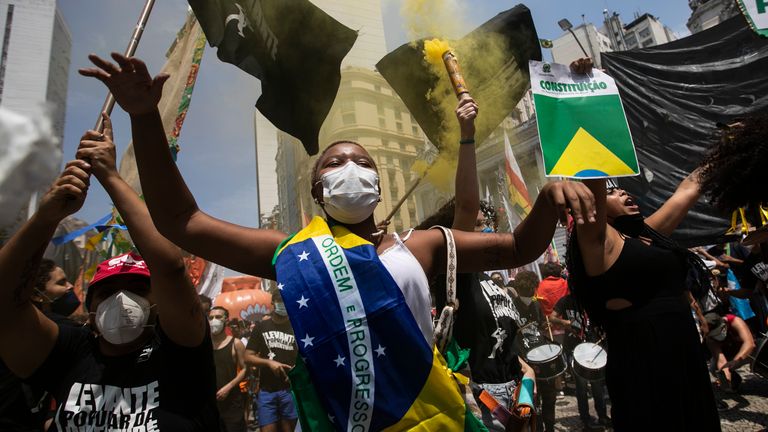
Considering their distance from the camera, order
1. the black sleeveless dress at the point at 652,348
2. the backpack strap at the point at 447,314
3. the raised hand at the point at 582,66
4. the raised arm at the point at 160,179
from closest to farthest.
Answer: the raised arm at the point at 160,179, the backpack strap at the point at 447,314, the black sleeveless dress at the point at 652,348, the raised hand at the point at 582,66

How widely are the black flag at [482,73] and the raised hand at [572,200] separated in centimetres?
330

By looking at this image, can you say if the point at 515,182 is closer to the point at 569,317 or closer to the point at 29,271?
the point at 569,317

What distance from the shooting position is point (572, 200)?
1.49 meters

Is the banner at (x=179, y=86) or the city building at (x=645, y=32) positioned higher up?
the city building at (x=645, y=32)

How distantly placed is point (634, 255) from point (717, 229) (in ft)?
16.4

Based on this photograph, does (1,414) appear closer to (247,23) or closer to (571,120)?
(571,120)

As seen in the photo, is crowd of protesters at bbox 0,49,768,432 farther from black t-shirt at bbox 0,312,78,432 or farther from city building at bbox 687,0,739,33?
city building at bbox 687,0,739,33

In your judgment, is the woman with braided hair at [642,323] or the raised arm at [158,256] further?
the woman with braided hair at [642,323]

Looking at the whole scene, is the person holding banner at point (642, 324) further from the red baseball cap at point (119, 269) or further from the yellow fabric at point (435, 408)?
the red baseball cap at point (119, 269)

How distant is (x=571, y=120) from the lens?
2.49 meters

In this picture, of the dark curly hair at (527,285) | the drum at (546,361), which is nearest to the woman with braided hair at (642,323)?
the drum at (546,361)

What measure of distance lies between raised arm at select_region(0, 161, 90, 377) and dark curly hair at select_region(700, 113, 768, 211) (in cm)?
348

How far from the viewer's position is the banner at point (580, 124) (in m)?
2.29

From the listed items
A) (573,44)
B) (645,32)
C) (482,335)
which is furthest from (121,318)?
(645,32)
